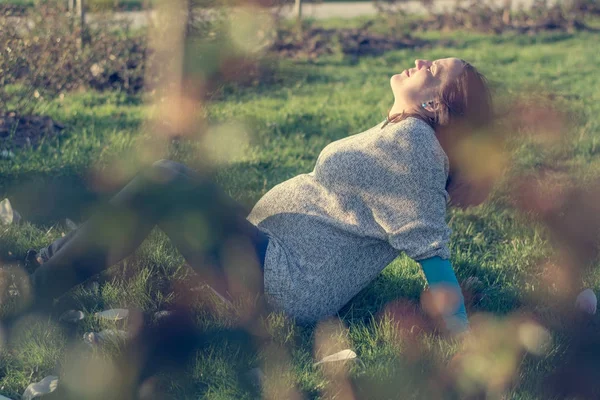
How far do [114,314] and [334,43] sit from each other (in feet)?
19.1

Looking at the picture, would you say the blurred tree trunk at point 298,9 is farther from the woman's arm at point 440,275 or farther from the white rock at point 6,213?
the woman's arm at point 440,275

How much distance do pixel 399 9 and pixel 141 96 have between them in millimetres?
4403

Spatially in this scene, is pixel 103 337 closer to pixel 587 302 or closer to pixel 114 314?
pixel 114 314

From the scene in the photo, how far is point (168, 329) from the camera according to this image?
9.25ft

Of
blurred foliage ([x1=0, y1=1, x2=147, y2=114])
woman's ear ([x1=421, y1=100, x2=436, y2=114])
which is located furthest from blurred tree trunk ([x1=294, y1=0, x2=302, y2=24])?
woman's ear ([x1=421, y1=100, x2=436, y2=114])

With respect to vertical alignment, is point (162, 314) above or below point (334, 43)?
below

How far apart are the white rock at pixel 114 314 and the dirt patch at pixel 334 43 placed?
198 inches

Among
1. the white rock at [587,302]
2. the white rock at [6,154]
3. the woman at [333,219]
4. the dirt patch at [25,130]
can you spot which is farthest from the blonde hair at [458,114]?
the dirt patch at [25,130]

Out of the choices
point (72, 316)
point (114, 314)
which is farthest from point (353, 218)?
point (72, 316)

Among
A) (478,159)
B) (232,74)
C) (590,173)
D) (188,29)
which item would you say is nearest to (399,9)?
(232,74)

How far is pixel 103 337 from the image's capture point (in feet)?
8.75

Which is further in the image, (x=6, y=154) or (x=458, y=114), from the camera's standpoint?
(x=6, y=154)

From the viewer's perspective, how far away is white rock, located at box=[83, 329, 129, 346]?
2.64 m

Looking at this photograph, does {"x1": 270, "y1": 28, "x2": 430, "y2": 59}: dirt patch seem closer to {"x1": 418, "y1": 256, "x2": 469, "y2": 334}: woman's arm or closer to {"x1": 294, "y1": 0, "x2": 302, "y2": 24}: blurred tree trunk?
{"x1": 294, "y1": 0, "x2": 302, "y2": 24}: blurred tree trunk
